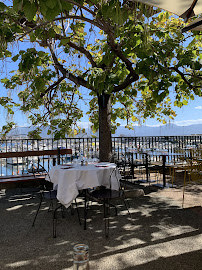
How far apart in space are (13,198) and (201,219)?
4137 mm

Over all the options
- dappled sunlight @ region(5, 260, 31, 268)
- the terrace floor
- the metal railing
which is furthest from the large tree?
dappled sunlight @ region(5, 260, 31, 268)

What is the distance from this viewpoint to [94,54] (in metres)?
8.30

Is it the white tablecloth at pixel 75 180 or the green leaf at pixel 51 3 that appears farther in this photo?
the white tablecloth at pixel 75 180

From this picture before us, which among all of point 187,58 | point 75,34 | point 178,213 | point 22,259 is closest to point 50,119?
point 75,34

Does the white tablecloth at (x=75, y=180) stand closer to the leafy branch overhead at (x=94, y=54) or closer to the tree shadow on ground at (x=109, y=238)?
the tree shadow on ground at (x=109, y=238)

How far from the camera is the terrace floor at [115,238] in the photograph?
2871mm

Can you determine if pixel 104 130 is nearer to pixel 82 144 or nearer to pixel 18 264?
pixel 82 144

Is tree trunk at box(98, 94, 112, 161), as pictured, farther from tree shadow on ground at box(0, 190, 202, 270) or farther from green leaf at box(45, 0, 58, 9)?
green leaf at box(45, 0, 58, 9)

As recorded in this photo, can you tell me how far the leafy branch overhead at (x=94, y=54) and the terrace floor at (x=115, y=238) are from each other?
7.62 feet

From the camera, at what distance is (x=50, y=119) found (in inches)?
349

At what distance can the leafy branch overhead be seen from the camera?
3.48 meters

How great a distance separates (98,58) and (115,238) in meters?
5.26

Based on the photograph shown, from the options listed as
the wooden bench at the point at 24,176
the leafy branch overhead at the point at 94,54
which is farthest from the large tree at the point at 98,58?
the wooden bench at the point at 24,176

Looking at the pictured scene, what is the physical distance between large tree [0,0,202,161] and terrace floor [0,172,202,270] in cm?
227
